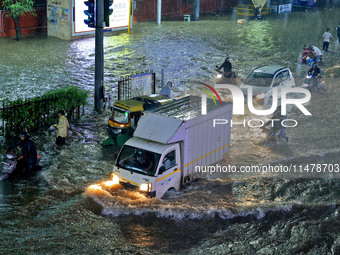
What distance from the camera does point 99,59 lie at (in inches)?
747

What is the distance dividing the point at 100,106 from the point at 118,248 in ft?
31.5

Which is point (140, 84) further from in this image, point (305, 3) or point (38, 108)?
point (305, 3)

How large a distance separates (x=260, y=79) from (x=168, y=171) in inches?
409

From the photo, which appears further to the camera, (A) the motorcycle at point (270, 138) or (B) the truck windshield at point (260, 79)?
(B) the truck windshield at point (260, 79)

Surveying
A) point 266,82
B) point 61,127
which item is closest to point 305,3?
point 266,82

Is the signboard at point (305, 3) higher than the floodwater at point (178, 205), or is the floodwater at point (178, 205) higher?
the signboard at point (305, 3)

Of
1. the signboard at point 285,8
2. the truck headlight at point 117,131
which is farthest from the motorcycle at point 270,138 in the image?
the signboard at point 285,8

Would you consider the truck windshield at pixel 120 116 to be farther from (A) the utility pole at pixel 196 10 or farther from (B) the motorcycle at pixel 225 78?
(A) the utility pole at pixel 196 10

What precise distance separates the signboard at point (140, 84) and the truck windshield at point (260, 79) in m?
4.64

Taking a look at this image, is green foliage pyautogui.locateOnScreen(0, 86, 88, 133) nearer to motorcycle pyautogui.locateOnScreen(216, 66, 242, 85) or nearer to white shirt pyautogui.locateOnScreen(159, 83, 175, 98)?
white shirt pyautogui.locateOnScreen(159, 83, 175, 98)

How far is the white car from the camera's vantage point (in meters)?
20.5

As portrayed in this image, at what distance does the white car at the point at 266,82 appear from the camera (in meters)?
20.5

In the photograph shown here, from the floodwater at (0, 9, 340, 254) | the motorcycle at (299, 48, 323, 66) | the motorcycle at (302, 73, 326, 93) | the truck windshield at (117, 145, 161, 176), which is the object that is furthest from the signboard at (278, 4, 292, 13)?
the truck windshield at (117, 145, 161, 176)

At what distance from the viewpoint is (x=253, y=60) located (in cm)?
2930
